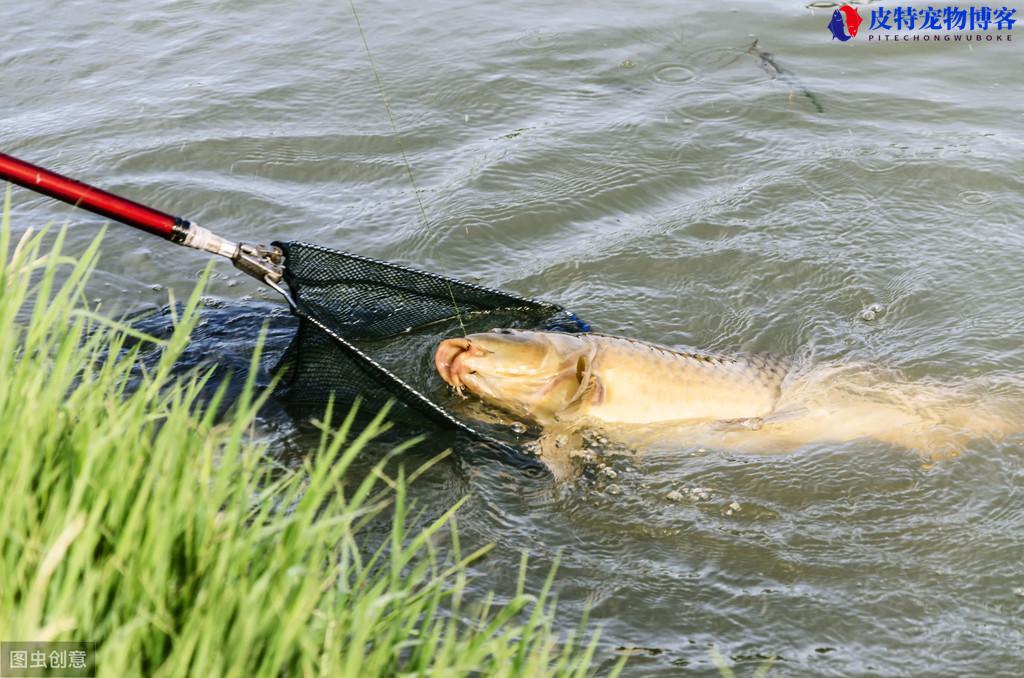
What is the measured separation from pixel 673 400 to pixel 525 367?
0.64 meters

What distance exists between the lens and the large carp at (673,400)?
475 cm

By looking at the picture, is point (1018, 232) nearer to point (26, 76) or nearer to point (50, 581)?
point (50, 581)

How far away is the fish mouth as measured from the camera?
15.7 ft

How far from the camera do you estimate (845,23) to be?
31.3ft

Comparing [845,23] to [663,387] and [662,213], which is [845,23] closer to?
[662,213]

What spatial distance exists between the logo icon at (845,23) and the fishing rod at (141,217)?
641cm

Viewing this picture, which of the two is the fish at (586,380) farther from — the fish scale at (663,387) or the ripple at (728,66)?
the ripple at (728,66)

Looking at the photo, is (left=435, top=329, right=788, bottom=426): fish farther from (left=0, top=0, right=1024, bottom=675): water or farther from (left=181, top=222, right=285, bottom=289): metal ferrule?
(left=181, top=222, right=285, bottom=289): metal ferrule

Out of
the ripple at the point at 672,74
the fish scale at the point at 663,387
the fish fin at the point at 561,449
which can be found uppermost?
the ripple at the point at 672,74

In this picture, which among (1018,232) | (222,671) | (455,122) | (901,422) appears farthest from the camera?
(455,122)

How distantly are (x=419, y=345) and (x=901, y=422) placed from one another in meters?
2.16

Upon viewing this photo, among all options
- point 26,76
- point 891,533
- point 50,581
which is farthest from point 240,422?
point 26,76

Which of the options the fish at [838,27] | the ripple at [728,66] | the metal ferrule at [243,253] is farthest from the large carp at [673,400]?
the fish at [838,27]

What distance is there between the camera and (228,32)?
959 cm
